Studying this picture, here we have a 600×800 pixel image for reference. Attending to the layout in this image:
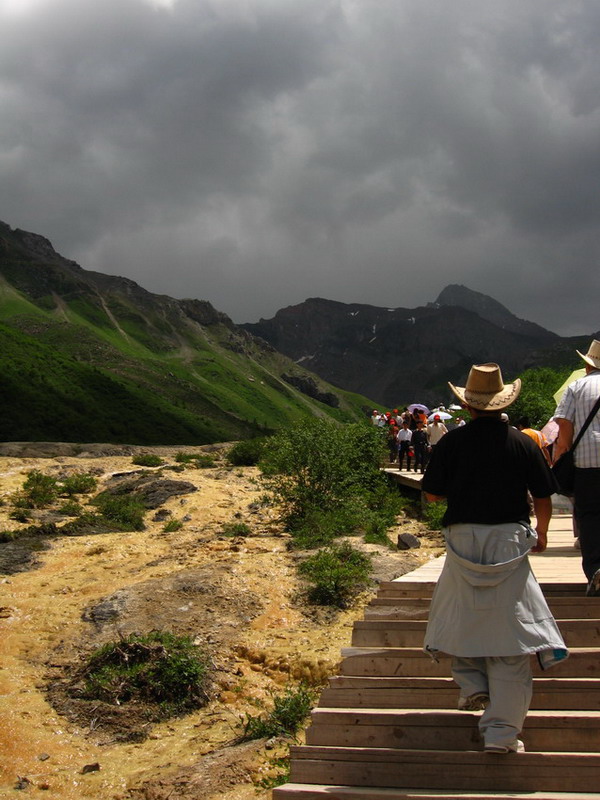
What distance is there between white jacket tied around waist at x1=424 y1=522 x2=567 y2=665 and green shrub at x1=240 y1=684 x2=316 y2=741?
383 centimetres

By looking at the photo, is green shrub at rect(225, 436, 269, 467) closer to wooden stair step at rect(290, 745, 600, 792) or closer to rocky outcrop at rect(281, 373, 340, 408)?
wooden stair step at rect(290, 745, 600, 792)

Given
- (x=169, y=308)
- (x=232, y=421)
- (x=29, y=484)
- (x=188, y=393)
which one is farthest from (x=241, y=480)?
(x=169, y=308)

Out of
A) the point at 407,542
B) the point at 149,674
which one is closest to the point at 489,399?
the point at 149,674

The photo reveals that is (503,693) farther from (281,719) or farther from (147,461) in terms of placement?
(147,461)

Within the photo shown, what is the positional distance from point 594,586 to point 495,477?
5.81 feet

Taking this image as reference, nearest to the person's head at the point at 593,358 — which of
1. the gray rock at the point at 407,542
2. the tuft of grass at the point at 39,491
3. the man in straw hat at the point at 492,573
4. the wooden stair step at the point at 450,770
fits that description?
the man in straw hat at the point at 492,573

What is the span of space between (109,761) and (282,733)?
63.8 inches

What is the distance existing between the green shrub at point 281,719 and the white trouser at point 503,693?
3.84 m

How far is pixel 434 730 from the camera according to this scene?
4.00 meters

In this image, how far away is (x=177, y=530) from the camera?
53.6 feet

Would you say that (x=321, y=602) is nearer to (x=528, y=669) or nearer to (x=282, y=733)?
(x=282, y=733)

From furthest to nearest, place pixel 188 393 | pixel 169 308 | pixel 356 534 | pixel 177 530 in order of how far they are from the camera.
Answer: pixel 169 308 → pixel 188 393 → pixel 177 530 → pixel 356 534

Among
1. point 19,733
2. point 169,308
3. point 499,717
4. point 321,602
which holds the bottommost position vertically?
point 19,733

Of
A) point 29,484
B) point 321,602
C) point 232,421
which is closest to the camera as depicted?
point 321,602
